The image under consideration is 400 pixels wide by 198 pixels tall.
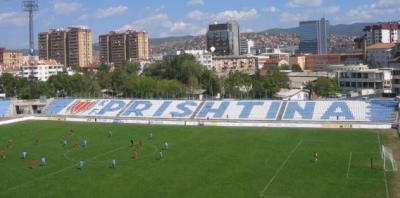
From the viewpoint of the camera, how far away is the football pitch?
27172 millimetres

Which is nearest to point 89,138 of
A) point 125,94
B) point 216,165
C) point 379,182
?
point 216,165

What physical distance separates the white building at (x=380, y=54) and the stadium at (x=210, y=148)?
261ft

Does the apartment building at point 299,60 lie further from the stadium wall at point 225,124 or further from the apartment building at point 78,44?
the stadium wall at point 225,124

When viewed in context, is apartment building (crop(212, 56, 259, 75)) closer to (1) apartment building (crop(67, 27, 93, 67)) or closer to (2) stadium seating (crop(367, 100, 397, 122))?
(1) apartment building (crop(67, 27, 93, 67))

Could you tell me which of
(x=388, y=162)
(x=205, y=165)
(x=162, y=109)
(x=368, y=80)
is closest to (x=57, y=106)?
(x=162, y=109)

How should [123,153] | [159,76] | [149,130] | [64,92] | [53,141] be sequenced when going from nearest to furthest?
[123,153] < [53,141] < [149,130] < [64,92] < [159,76]

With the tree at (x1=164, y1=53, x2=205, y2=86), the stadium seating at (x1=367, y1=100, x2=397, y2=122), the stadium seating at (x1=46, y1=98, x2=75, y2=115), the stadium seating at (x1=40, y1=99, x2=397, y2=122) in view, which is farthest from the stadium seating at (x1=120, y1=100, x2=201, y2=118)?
the tree at (x1=164, y1=53, x2=205, y2=86)

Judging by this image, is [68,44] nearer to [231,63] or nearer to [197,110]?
[231,63]

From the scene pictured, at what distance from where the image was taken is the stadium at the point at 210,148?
27.9m

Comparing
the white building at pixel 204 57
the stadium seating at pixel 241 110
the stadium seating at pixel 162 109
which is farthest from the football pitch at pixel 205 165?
the white building at pixel 204 57

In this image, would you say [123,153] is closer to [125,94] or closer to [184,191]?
[184,191]

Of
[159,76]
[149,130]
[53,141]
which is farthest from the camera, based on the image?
[159,76]

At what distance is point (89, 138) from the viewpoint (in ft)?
157

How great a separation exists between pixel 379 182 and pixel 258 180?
7124 mm
